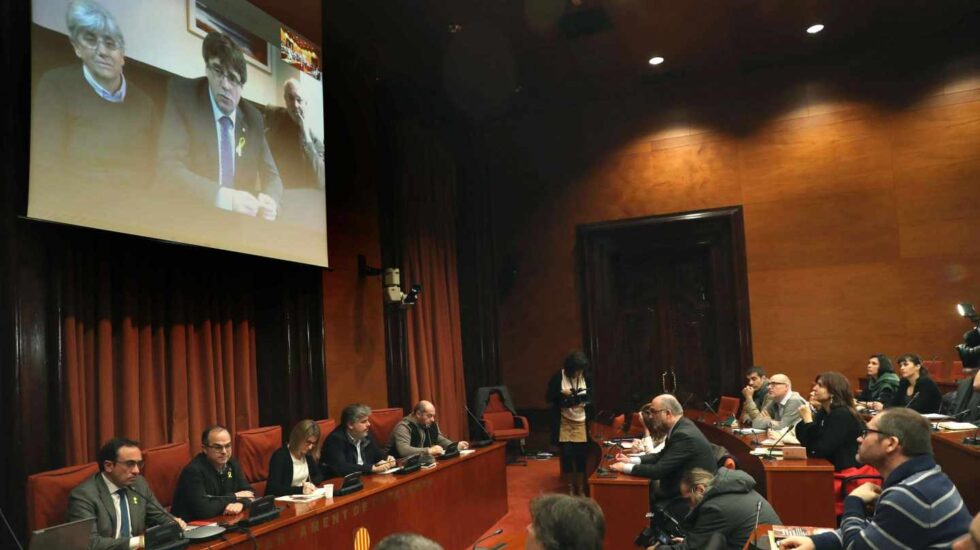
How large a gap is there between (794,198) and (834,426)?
14.9 ft

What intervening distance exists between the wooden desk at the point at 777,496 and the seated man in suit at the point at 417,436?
4.71 ft

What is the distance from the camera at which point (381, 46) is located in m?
6.70

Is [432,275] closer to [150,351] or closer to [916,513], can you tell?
[150,351]

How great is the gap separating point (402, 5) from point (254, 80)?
193cm

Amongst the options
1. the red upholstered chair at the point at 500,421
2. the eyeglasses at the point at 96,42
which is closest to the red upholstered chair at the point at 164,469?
the eyeglasses at the point at 96,42

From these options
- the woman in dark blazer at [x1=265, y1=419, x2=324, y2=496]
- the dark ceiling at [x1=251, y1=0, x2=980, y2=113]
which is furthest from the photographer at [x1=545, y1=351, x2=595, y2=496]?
the dark ceiling at [x1=251, y1=0, x2=980, y2=113]

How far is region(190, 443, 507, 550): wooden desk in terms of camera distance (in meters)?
3.20

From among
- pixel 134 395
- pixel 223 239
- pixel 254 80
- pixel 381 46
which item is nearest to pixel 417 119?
pixel 381 46

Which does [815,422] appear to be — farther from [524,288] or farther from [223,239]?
[524,288]

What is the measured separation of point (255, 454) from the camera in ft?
14.8

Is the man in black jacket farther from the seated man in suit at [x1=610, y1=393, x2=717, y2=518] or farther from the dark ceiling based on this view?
the dark ceiling

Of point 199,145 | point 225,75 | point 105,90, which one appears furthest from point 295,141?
point 105,90

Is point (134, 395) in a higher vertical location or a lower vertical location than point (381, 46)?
lower

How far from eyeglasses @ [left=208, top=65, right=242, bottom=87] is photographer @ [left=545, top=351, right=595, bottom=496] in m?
3.82
